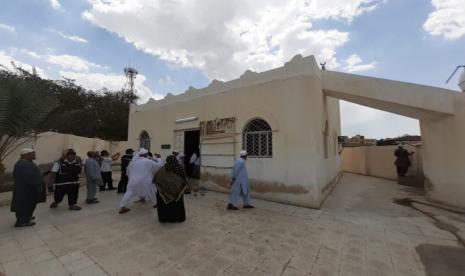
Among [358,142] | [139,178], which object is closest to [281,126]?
[139,178]

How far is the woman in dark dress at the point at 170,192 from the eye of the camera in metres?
4.77

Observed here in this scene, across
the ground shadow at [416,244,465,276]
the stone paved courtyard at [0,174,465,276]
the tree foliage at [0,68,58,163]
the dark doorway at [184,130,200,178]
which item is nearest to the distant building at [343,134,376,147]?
the dark doorway at [184,130,200,178]

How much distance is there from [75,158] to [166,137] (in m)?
4.37

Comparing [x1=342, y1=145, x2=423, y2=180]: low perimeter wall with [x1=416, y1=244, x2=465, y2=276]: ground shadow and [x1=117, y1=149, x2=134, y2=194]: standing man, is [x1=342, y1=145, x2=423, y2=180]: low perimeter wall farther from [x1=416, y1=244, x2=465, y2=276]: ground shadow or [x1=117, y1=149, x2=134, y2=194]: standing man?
[x1=117, y1=149, x2=134, y2=194]: standing man

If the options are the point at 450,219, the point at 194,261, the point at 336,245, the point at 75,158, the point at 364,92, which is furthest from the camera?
the point at 364,92

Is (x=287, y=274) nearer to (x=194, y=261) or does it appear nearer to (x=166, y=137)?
(x=194, y=261)

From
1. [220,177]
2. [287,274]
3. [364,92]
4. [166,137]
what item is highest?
[364,92]

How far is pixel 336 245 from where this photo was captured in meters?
3.84

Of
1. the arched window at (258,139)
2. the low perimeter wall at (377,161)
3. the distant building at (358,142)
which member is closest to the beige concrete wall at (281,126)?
the arched window at (258,139)

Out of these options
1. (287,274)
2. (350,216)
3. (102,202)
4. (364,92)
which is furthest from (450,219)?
(102,202)

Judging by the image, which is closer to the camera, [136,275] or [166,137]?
[136,275]

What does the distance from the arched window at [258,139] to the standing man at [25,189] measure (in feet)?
16.8

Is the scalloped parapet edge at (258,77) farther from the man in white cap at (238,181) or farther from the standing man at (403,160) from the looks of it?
the standing man at (403,160)

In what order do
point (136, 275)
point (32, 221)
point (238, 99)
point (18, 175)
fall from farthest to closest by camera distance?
point (238, 99)
point (32, 221)
point (18, 175)
point (136, 275)
